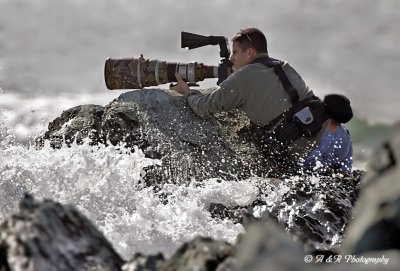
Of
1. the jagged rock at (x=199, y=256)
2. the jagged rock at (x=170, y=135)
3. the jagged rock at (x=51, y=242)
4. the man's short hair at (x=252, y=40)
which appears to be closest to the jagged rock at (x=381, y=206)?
the jagged rock at (x=199, y=256)

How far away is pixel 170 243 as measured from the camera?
21.3 feet

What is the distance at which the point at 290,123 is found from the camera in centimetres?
890

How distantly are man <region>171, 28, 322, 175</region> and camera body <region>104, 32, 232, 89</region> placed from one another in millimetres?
452

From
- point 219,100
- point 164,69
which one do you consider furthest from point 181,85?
point 219,100

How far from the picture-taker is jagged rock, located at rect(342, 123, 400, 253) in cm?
246

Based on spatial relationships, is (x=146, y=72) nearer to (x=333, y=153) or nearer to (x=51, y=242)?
(x=333, y=153)

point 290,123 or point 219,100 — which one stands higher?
point 219,100

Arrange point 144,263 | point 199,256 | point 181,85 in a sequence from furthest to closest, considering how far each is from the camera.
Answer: point 181,85 < point 144,263 < point 199,256

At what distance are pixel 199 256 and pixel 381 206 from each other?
92 centimetres

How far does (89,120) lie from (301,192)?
3.91 metres

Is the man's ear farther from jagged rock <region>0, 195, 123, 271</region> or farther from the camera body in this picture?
jagged rock <region>0, 195, 123, 271</region>

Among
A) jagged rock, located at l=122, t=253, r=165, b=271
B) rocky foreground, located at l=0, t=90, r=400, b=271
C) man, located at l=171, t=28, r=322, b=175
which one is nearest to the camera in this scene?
rocky foreground, located at l=0, t=90, r=400, b=271

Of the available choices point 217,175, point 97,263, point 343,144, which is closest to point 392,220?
point 97,263

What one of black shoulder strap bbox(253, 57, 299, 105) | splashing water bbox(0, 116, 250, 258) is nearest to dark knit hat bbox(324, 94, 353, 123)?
black shoulder strap bbox(253, 57, 299, 105)
